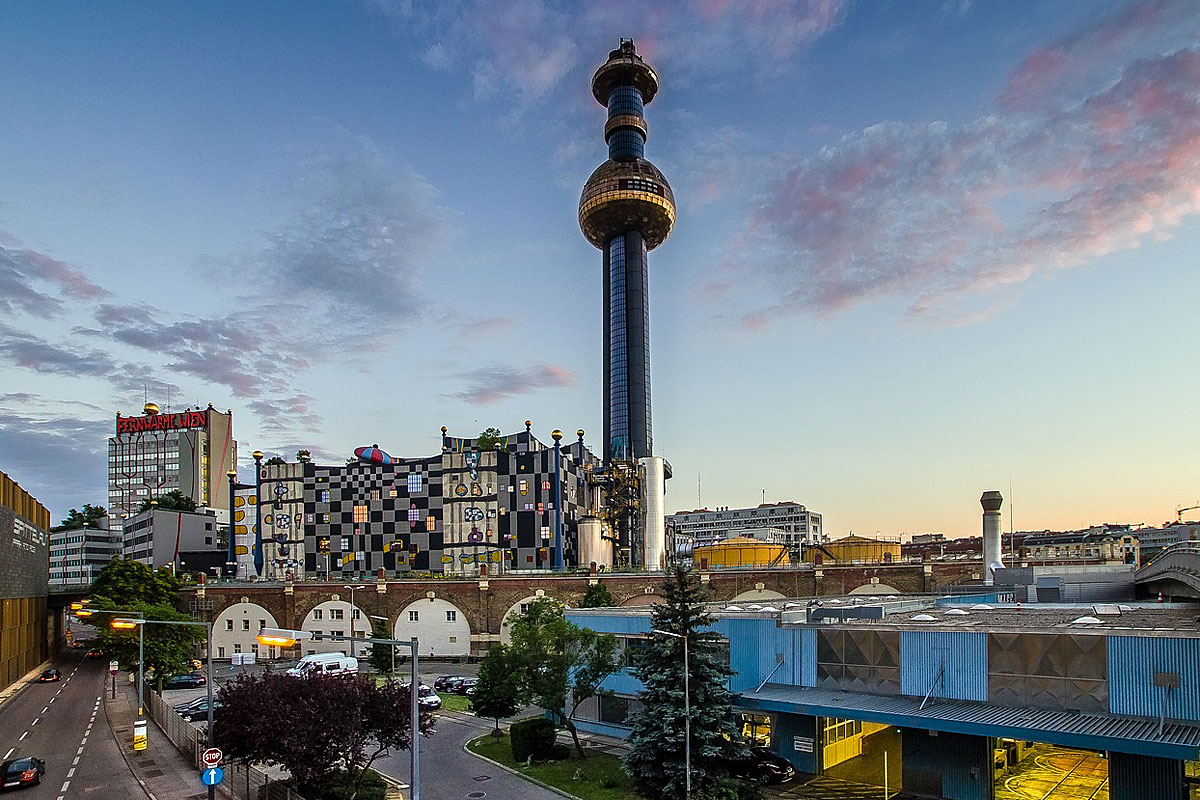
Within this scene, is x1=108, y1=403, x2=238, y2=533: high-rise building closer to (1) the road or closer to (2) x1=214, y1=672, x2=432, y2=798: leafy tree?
(1) the road

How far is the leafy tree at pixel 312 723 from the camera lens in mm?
25562

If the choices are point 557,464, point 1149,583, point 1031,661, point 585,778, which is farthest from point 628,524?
point 1031,661

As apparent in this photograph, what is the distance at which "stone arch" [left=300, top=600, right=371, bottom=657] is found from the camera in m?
74.6

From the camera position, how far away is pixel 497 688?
123 ft

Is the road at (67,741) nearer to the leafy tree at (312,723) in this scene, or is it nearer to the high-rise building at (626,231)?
the leafy tree at (312,723)

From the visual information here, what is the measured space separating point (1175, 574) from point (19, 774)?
204ft

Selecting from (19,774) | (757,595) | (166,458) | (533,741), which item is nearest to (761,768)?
(533,741)

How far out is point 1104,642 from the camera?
23719 mm

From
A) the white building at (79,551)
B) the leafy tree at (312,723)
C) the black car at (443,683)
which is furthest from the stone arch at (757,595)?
the white building at (79,551)

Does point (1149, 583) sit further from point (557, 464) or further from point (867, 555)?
point (557, 464)

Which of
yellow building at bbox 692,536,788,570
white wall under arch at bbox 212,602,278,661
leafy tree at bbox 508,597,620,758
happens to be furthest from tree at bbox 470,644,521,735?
yellow building at bbox 692,536,788,570

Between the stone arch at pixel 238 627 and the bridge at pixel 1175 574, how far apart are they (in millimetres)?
73304

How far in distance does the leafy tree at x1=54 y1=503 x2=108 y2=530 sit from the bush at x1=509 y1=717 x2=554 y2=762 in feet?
543

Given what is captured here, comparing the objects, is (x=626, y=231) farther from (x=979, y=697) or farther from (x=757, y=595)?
(x=979, y=697)
